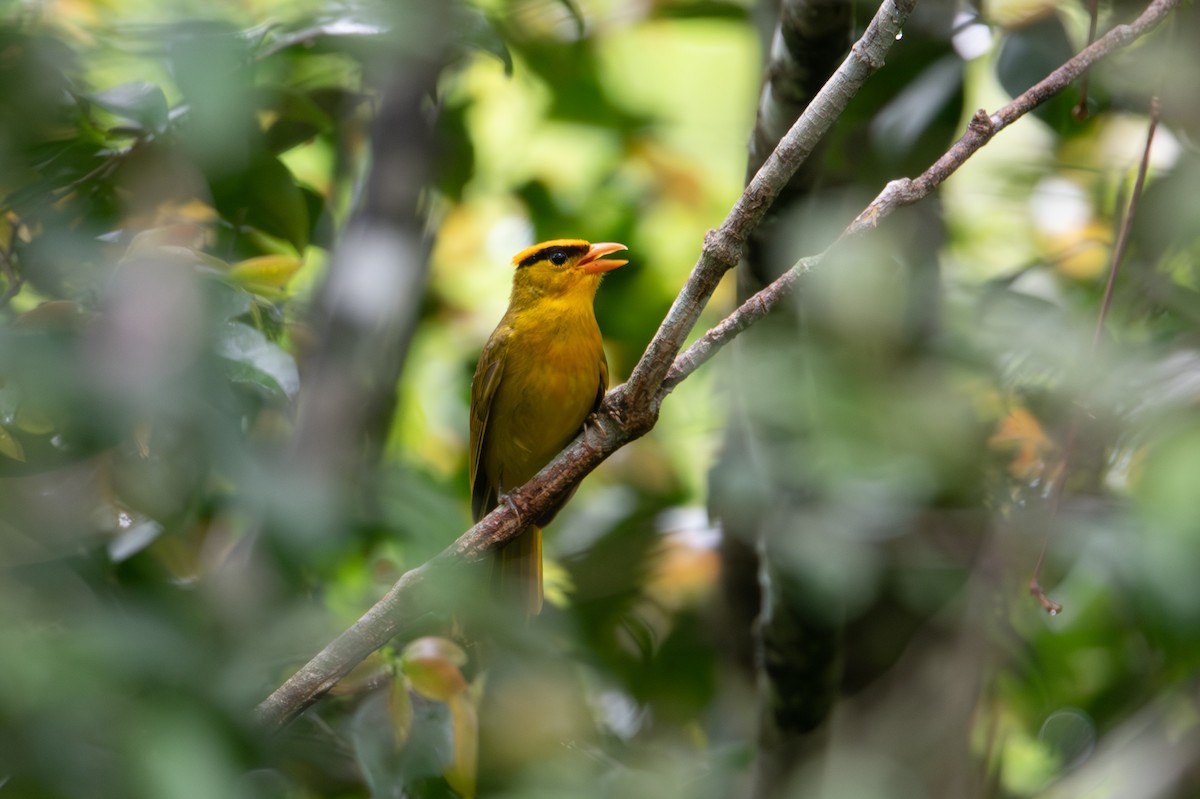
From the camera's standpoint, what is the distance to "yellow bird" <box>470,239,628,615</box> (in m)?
3.98

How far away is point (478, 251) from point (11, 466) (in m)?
3.50

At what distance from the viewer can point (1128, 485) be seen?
3.61 metres

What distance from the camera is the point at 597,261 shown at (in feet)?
13.3

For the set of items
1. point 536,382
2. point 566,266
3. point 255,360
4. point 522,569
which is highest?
point 255,360

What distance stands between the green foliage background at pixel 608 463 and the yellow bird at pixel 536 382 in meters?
0.24

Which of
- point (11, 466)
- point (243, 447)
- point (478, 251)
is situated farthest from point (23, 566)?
point (478, 251)

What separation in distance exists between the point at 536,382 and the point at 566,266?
1.45ft

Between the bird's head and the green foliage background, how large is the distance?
0.29 m

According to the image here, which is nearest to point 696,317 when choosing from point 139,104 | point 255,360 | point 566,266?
point 255,360

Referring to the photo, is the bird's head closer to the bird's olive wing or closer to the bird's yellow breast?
the bird's yellow breast

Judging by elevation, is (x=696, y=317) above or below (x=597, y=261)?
above

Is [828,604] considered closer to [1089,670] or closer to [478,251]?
[1089,670]

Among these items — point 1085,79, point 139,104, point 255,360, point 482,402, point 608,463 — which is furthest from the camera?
point 608,463

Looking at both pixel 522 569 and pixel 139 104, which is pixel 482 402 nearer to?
pixel 522 569
